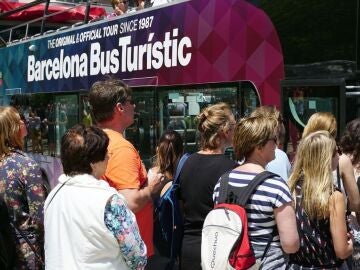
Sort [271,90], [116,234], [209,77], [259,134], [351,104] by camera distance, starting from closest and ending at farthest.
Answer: [116,234]
[259,134]
[351,104]
[271,90]
[209,77]

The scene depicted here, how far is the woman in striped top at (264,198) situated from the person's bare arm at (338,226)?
0.23 metres

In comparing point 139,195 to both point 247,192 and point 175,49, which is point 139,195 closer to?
point 247,192

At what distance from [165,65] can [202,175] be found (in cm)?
289

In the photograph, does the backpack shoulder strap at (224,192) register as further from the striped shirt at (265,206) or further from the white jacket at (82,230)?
the white jacket at (82,230)

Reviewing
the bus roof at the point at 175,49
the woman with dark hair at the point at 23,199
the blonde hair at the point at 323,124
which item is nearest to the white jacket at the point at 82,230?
the woman with dark hair at the point at 23,199

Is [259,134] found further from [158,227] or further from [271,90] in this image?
[271,90]

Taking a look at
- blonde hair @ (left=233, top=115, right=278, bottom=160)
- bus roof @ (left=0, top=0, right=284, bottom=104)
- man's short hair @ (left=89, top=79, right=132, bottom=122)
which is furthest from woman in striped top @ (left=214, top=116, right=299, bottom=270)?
bus roof @ (left=0, top=0, right=284, bottom=104)

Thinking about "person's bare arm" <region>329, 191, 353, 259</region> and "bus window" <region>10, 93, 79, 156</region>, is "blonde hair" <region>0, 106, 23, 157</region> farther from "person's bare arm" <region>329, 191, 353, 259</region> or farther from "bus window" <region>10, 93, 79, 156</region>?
"bus window" <region>10, 93, 79, 156</region>

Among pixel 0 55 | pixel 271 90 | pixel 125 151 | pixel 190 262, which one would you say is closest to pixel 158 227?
pixel 190 262

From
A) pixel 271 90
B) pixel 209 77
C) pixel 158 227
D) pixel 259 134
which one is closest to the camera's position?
pixel 259 134

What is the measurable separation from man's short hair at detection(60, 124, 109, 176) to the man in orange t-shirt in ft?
1.26

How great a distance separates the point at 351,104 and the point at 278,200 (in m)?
1.93

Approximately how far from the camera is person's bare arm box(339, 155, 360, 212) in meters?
3.64

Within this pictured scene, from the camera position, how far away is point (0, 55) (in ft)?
38.8
